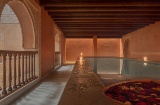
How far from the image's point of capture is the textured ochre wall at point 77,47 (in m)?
15.3

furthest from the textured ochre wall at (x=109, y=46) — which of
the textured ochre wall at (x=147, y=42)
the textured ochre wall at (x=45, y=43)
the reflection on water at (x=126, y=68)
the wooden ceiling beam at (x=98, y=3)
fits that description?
the wooden ceiling beam at (x=98, y=3)

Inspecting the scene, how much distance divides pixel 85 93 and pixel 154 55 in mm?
8842

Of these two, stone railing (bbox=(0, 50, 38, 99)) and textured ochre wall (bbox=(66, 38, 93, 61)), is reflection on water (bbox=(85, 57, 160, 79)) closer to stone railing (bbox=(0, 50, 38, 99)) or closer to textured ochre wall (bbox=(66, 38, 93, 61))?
stone railing (bbox=(0, 50, 38, 99))

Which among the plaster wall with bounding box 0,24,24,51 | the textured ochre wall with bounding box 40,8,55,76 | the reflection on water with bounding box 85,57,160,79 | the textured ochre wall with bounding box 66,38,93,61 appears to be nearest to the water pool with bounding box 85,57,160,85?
the reflection on water with bounding box 85,57,160,79

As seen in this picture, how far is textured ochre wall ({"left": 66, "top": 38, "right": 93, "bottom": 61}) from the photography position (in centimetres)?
1532

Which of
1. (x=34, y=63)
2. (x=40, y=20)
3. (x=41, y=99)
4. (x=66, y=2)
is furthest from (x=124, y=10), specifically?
(x=41, y=99)

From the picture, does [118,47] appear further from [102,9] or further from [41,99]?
[41,99]

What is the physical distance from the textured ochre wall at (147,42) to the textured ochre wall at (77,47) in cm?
406

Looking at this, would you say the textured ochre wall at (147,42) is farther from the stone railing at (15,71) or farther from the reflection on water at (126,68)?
the stone railing at (15,71)

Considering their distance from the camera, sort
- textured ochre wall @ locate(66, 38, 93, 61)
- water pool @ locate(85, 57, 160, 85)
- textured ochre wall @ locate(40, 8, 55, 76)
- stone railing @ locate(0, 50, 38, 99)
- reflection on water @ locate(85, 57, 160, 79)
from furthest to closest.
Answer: textured ochre wall @ locate(66, 38, 93, 61), textured ochre wall @ locate(40, 8, 55, 76), reflection on water @ locate(85, 57, 160, 79), water pool @ locate(85, 57, 160, 85), stone railing @ locate(0, 50, 38, 99)

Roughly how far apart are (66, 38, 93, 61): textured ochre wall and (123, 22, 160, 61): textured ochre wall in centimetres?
406

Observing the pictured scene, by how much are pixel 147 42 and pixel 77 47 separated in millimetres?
7066

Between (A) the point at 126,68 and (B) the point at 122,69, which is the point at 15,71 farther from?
(B) the point at 122,69

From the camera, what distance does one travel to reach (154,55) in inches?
358
